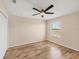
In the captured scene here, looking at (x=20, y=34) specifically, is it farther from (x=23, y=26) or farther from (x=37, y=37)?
(x=37, y=37)

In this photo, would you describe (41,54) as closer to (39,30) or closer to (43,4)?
(43,4)

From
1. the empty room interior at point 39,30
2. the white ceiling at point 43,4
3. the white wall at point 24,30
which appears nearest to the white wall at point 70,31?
the empty room interior at point 39,30

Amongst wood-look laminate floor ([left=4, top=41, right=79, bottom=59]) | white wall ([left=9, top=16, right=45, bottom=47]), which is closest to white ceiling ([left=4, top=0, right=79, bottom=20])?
white wall ([left=9, top=16, right=45, bottom=47])

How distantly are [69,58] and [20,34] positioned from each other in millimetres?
3476

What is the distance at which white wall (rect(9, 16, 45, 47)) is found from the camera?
4094mm

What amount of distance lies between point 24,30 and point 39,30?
4.97 ft

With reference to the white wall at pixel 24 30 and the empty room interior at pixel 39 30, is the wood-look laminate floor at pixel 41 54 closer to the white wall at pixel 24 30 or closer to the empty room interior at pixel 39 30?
the empty room interior at pixel 39 30

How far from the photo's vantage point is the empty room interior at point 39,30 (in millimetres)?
2891

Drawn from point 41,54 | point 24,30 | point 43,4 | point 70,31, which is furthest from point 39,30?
point 43,4

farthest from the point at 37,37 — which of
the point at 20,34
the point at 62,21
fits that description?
the point at 62,21

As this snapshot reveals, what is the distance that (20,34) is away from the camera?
4.46m

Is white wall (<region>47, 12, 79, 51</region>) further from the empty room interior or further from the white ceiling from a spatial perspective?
the white ceiling

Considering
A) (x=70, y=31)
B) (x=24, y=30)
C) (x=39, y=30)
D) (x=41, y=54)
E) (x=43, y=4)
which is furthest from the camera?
(x=39, y=30)

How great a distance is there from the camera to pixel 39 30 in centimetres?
559
